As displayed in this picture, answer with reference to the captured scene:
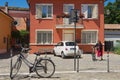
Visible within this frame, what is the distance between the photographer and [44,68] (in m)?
14.4

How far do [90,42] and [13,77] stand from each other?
27316 millimetres

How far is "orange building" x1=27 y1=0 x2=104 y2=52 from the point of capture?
1577 inches

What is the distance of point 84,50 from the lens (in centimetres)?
4062

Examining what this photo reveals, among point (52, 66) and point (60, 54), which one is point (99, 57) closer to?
point (60, 54)

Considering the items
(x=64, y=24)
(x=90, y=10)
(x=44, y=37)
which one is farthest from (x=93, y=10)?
(x=44, y=37)

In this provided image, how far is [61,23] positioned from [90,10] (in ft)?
12.4

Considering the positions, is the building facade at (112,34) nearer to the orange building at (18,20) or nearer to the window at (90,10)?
the window at (90,10)


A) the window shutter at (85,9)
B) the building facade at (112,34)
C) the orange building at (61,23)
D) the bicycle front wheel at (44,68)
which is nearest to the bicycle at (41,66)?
the bicycle front wheel at (44,68)

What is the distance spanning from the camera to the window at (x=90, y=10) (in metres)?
40.6

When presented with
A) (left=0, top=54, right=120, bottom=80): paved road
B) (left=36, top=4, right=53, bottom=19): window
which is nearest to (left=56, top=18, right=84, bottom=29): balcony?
(left=36, top=4, right=53, bottom=19): window

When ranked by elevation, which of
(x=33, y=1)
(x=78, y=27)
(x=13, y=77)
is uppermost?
(x=33, y=1)

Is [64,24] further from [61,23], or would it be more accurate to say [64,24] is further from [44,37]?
[44,37]

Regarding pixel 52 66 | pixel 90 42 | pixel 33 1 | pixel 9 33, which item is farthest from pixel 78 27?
pixel 52 66

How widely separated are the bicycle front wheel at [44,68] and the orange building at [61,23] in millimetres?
25273
